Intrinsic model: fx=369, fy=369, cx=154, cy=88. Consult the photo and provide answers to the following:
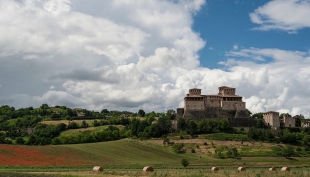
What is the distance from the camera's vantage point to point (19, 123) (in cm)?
17112

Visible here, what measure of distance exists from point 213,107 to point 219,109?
2.37 m

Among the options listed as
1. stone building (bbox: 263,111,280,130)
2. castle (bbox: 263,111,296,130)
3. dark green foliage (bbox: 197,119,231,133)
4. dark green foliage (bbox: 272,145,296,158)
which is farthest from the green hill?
castle (bbox: 263,111,296,130)

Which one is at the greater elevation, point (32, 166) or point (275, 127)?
point (275, 127)

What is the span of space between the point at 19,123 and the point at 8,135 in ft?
96.3

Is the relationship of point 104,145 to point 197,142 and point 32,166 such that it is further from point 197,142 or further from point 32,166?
point 32,166

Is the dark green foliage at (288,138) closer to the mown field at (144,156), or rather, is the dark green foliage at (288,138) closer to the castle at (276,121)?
the mown field at (144,156)

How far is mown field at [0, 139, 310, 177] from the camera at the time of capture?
63406mm

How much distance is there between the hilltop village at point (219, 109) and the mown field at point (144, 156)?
2302cm

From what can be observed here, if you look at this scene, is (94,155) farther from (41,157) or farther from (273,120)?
(273,120)

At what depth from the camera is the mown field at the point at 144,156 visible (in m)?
63.4

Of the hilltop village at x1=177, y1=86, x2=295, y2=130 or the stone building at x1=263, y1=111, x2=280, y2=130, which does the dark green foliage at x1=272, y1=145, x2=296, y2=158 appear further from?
the hilltop village at x1=177, y1=86, x2=295, y2=130

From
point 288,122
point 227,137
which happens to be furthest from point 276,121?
point 227,137

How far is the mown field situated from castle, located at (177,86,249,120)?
2309 centimetres

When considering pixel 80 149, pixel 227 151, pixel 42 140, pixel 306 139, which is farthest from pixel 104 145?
pixel 306 139
